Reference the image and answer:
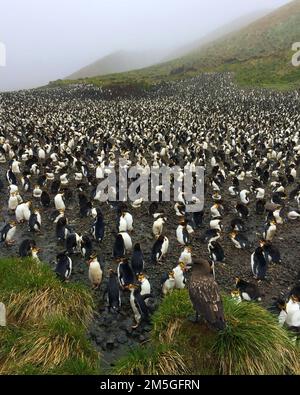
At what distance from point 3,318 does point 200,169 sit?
15.8 meters

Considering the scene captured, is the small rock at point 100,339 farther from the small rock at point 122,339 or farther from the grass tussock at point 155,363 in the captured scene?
the grass tussock at point 155,363

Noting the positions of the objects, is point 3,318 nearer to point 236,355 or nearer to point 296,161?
point 236,355

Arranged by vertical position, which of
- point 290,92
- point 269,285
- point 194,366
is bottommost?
point 269,285

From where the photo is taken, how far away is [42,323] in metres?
8.34

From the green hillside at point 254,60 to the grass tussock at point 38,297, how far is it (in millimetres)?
64060

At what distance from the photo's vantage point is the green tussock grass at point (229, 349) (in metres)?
7.16

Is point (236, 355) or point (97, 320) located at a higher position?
point (236, 355)

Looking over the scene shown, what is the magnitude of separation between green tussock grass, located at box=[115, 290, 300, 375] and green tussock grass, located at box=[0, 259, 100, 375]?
3.20 feet

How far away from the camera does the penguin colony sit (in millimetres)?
11992

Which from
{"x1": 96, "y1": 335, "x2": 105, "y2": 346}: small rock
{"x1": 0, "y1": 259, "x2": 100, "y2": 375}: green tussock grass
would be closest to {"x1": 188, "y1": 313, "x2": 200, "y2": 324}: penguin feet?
{"x1": 0, "y1": 259, "x2": 100, "y2": 375}: green tussock grass

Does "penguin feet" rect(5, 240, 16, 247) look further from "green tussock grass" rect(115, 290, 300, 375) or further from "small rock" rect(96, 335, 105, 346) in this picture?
"green tussock grass" rect(115, 290, 300, 375)

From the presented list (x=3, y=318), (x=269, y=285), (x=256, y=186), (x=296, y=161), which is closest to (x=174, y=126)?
(x=296, y=161)

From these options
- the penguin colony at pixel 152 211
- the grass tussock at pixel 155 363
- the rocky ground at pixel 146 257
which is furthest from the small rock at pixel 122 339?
the grass tussock at pixel 155 363

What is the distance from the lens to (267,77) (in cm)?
7469
